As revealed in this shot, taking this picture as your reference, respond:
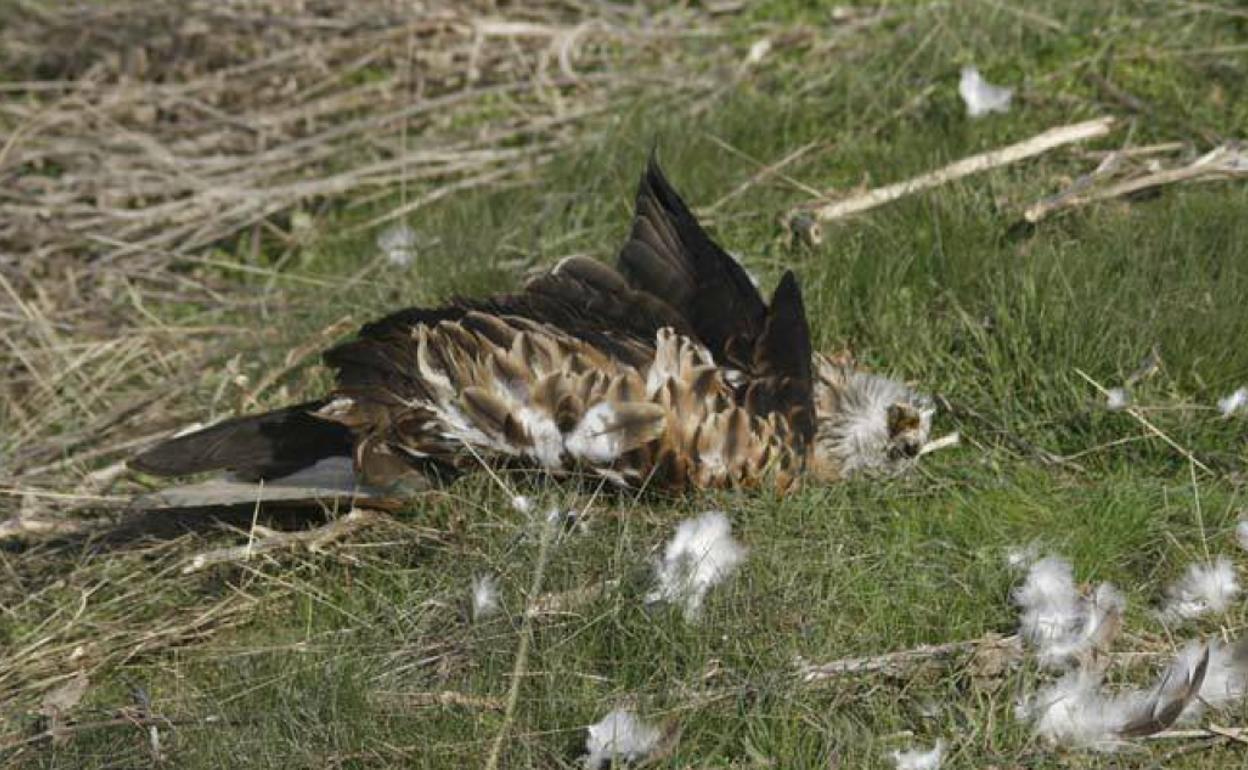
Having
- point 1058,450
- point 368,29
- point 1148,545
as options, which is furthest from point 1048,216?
point 368,29

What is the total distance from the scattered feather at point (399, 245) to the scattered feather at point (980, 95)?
5.35 feet

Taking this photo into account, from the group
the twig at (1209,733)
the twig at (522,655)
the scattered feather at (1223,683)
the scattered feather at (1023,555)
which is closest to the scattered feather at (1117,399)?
the scattered feather at (1023,555)

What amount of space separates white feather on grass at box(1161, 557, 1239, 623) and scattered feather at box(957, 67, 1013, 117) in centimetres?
202

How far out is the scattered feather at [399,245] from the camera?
5.26 meters

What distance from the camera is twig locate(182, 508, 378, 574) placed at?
3904 millimetres

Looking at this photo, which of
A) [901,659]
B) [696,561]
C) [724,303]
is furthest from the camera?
[724,303]

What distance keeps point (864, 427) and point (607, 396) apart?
625mm

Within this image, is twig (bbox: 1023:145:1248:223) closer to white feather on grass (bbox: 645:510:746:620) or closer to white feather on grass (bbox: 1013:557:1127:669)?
white feather on grass (bbox: 1013:557:1127:669)

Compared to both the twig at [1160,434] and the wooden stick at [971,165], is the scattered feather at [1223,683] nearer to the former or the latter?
the twig at [1160,434]

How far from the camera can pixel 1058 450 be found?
4.27 meters

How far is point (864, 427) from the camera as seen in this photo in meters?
4.13

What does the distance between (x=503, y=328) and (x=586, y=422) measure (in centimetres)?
28

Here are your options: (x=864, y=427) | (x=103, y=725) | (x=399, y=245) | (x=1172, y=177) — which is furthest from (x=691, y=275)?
(x=103, y=725)

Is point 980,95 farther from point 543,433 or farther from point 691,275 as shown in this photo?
point 543,433
